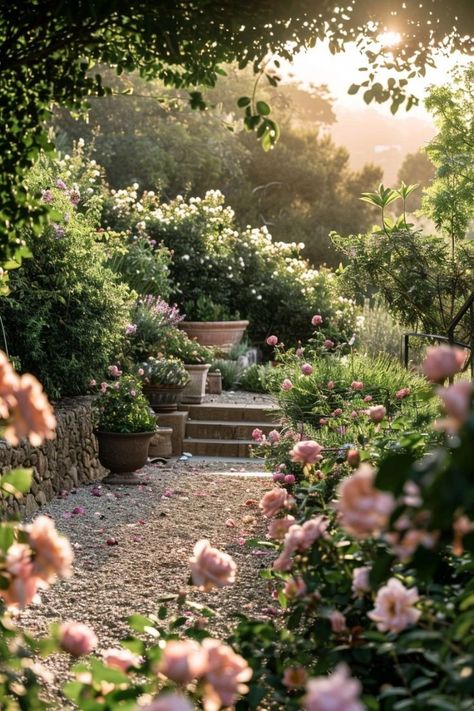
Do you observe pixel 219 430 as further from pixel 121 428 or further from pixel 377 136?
pixel 377 136

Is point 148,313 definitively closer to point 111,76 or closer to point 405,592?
point 405,592

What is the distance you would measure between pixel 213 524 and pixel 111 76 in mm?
21406

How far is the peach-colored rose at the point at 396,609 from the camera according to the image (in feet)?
6.42

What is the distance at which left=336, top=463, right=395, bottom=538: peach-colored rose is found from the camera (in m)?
1.33

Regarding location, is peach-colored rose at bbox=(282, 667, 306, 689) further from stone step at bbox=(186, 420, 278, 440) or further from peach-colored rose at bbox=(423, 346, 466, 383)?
stone step at bbox=(186, 420, 278, 440)

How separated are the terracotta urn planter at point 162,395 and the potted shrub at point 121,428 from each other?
→ 1486mm

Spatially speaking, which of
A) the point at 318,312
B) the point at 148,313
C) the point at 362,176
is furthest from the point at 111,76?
the point at 148,313

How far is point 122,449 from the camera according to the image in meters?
7.57

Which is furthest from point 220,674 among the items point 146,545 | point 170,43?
point 146,545

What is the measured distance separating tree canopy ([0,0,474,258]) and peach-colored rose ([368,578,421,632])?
1724 mm

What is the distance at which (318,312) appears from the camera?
45.2 feet

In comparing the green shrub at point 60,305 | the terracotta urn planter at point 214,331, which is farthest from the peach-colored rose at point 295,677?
the terracotta urn planter at point 214,331

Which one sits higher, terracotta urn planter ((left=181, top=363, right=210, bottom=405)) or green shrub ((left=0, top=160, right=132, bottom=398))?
green shrub ((left=0, top=160, right=132, bottom=398))

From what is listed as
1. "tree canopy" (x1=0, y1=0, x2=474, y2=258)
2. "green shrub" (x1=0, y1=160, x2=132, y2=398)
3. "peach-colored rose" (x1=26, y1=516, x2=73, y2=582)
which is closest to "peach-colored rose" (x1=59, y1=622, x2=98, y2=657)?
"peach-colored rose" (x1=26, y1=516, x2=73, y2=582)
